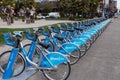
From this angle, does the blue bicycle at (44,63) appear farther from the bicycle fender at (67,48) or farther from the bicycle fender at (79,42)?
the bicycle fender at (79,42)

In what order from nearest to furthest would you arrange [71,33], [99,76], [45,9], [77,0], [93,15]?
[99,76] < [71,33] < [77,0] < [93,15] < [45,9]

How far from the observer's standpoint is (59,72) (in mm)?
6516

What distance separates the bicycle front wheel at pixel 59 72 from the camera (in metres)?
6.42

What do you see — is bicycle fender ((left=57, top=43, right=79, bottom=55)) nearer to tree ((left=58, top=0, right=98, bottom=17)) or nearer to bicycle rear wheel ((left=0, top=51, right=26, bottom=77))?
bicycle rear wheel ((left=0, top=51, right=26, bottom=77))

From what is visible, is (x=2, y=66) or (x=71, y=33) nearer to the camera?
(x=2, y=66)

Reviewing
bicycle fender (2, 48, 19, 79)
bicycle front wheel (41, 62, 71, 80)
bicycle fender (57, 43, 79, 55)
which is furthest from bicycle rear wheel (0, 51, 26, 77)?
bicycle fender (57, 43, 79, 55)

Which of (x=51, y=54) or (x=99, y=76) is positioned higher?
(x=51, y=54)

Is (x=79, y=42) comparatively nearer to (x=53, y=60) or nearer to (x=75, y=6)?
(x=53, y=60)

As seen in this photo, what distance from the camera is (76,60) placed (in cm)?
854

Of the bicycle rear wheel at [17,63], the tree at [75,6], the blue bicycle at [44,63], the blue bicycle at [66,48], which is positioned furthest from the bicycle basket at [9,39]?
the tree at [75,6]

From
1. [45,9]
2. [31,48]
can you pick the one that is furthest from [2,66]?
[45,9]

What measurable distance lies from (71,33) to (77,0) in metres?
35.7

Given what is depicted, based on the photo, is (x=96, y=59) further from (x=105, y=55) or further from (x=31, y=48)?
(x=31, y=48)

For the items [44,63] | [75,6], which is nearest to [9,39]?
[44,63]
